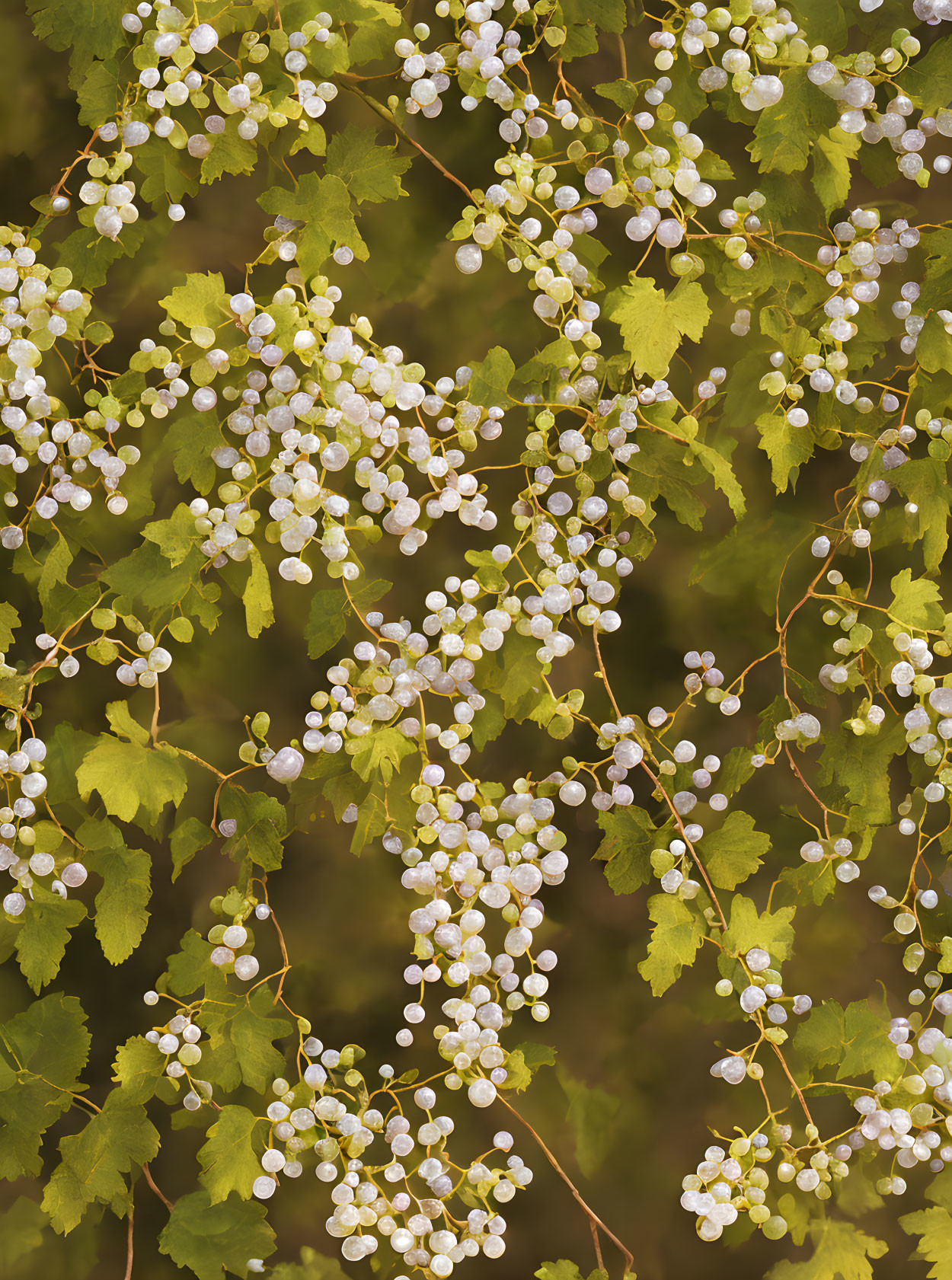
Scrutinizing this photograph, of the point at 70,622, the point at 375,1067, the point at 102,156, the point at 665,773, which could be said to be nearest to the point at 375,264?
the point at 102,156

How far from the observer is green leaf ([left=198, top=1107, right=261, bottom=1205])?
886 mm

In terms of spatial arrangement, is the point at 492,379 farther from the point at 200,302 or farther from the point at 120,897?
the point at 120,897

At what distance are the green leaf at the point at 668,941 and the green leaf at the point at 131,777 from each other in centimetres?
51

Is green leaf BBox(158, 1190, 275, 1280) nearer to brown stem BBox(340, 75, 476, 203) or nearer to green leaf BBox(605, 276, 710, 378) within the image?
green leaf BBox(605, 276, 710, 378)

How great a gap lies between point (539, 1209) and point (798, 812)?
0.50 metres

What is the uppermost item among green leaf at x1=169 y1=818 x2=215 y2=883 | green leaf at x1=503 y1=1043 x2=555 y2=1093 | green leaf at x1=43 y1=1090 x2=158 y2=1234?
green leaf at x1=169 y1=818 x2=215 y2=883

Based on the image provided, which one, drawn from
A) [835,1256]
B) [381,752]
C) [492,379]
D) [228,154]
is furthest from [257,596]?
[835,1256]

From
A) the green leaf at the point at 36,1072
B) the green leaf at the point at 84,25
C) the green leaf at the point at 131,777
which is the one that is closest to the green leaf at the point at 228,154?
the green leaf at the point at 84,25

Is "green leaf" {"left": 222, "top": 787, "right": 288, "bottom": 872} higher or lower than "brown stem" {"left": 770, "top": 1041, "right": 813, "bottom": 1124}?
higher

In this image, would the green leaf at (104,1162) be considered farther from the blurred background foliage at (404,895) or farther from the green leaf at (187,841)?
the green leaf at (187,841)

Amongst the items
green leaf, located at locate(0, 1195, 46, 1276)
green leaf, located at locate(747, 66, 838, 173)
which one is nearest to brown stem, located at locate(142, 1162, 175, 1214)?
green leaf, located at locate(0, 1195, 46, 1276)

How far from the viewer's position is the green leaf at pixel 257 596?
0.90 meters

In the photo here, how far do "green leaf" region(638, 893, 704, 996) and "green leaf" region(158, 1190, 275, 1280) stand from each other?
1.54ft

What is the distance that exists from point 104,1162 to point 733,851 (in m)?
0.72
